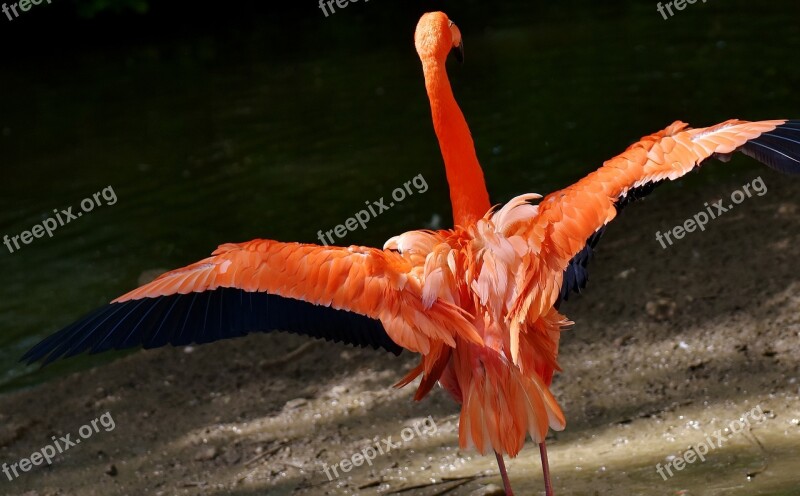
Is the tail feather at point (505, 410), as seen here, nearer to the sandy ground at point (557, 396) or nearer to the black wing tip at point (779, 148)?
the sandy ground at point (557, 396)

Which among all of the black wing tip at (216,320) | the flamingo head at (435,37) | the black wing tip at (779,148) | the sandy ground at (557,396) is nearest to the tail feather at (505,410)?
the black wing tip at (216,320)

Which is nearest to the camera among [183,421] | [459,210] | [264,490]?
[459,210]

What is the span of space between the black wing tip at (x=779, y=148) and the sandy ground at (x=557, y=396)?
1.09m

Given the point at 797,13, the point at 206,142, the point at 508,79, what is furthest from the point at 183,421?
the point at 797,13

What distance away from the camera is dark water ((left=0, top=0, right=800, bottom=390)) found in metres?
7.36

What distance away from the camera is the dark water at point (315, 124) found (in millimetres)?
7355

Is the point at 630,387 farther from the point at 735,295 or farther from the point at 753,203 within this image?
→ the point at 753,203

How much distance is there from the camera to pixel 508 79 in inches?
420

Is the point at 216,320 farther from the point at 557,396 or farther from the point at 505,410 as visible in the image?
the point at 557,396

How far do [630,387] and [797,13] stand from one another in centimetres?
A: 849

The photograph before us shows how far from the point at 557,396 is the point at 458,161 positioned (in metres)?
1.45

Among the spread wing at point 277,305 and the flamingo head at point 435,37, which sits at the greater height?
the flamingo head at point 435,37

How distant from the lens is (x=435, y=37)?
13.1 feet

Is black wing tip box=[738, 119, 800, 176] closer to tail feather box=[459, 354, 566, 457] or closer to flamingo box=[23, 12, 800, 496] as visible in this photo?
flamingo box=[23, 12, 800, 496]
